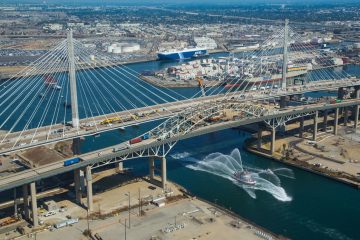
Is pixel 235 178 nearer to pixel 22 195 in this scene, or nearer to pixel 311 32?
pixel 22 195

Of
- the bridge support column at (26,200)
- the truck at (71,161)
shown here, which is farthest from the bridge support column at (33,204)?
the truck at (71,161)

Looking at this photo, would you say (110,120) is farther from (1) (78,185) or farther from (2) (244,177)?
(2) (244,177)

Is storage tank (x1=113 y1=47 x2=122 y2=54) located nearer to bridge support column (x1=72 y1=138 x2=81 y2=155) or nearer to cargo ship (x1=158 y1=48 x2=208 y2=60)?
cargo ship (x1=158 y1=48 x2=208 y2=60)

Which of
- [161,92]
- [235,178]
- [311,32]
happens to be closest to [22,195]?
[235,178]

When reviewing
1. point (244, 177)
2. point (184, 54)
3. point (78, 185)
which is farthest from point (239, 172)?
point (184, 54)

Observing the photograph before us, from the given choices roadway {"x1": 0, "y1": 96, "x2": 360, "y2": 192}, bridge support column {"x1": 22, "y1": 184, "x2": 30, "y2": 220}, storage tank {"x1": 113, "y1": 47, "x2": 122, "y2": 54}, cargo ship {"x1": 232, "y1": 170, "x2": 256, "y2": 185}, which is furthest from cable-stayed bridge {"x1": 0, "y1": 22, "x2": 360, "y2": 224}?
storage tank {"x1": 113, "y1": 47, "x2": 122, "y2": 54}

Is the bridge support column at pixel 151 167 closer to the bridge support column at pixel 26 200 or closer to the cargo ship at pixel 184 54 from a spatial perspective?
the bridge support column at pixel 26 200
